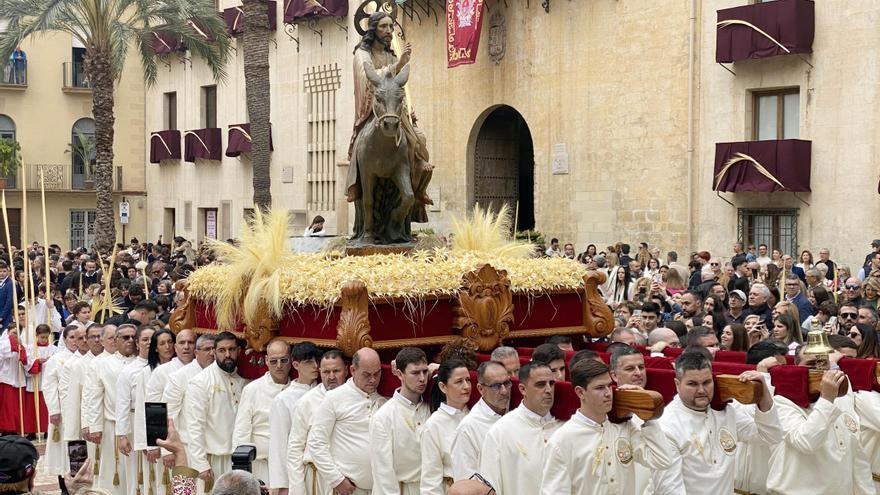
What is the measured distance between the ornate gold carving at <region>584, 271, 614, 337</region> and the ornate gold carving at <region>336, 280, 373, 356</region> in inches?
87.5

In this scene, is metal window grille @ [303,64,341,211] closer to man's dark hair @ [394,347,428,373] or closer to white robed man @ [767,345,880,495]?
man's dark hair @ [394,347,428,373]

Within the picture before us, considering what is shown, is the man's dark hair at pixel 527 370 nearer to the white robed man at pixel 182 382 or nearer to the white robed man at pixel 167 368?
the white robed man at pixel 182 382

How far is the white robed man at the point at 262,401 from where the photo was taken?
8.91 meters

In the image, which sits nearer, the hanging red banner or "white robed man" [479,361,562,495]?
"white robed man" [479,361,562,495]

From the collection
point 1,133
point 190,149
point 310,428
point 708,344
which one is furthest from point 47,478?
point 1,133

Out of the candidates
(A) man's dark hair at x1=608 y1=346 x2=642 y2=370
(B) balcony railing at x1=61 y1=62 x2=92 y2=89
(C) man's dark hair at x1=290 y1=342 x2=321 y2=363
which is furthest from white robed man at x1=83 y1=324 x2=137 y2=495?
(B) balcony railing at x1=61 y1=62 x2=92 y2=89

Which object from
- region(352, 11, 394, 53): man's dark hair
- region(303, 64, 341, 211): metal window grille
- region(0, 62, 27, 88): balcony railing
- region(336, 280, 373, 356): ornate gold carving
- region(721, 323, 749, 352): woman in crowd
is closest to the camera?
region(336, 280, 373, 356): ornate gold carving

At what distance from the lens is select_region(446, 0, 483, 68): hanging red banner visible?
26.2m

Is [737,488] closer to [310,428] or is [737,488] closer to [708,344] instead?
[708,344]

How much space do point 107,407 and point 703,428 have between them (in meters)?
6.31

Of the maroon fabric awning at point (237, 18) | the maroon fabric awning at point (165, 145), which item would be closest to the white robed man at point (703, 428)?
the maroon fabric awning at point (237, 18)

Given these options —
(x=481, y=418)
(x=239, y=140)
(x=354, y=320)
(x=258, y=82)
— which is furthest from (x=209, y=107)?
(x=481, y=418)

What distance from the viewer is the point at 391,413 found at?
7848 millimetres

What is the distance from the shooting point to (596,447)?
635 centimetres
